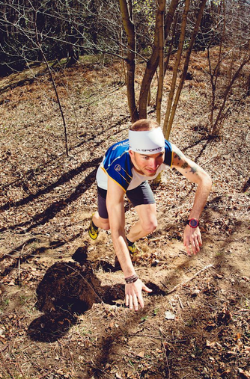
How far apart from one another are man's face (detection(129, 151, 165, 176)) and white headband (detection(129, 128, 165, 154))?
0.05 m

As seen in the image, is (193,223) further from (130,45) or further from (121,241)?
(130,45)

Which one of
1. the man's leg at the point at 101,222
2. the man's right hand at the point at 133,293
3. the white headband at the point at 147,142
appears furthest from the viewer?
the man's leg at the point at 101,222

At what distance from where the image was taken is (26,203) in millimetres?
5918

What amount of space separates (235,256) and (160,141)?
2028 millimetres

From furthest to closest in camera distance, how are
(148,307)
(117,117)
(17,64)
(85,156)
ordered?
(17,64)
(117,117)
(85,156)
(148,307)

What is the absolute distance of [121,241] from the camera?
2311mm

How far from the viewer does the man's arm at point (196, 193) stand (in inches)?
105

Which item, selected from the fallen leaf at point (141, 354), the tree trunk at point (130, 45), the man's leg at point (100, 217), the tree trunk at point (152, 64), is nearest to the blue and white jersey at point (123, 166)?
the man's leg at point (100, 217)

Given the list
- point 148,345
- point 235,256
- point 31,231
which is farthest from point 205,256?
point 31,231

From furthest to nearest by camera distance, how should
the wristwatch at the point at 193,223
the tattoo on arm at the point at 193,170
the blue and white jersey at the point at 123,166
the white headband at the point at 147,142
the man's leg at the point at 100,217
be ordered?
the man's leg at the point at 100,217, the tattoo on arm at the point at 193,170, the wristwatch at the point at 193,223, the blue and white jersey at the point at 123,166, the white headband at the point at 147,142

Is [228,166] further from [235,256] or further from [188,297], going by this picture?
[188,297]

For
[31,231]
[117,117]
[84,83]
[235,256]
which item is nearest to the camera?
[235,256]

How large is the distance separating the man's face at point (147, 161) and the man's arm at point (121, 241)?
1.02ft

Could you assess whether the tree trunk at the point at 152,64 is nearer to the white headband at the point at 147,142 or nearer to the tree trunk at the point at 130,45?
the tree trunk at the point at 130,45
